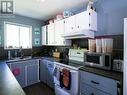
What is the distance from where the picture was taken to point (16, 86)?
1.20 meters

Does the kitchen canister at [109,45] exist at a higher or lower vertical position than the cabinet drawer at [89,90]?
higher

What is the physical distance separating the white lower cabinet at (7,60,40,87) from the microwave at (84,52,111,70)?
189cm

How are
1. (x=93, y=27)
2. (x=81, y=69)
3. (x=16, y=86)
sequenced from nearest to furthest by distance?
(x=16, y=86), (x=81, y=69), (x=93, y=27)

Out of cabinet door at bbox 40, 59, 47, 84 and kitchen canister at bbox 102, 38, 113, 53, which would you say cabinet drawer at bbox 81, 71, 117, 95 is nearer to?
kitchen canister at bbox 102, 38, 113, 53

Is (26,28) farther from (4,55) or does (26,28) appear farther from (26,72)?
(26,72)

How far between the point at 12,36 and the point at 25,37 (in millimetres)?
483

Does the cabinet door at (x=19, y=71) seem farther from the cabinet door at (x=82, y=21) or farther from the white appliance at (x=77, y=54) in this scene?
the cabinet door at (x=82, y=21)

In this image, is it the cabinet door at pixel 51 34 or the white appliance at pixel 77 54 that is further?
the cabinet door at pixel 51 34

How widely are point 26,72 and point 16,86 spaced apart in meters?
2.25

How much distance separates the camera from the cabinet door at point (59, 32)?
3208mm

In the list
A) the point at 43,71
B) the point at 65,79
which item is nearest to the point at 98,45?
the point at 65,79

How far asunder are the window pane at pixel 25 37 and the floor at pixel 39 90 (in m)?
1.54

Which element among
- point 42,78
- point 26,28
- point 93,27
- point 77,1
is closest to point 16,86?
point 93,27

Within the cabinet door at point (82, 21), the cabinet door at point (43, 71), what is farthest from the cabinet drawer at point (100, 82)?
the cabinet door at point (43, 71)
